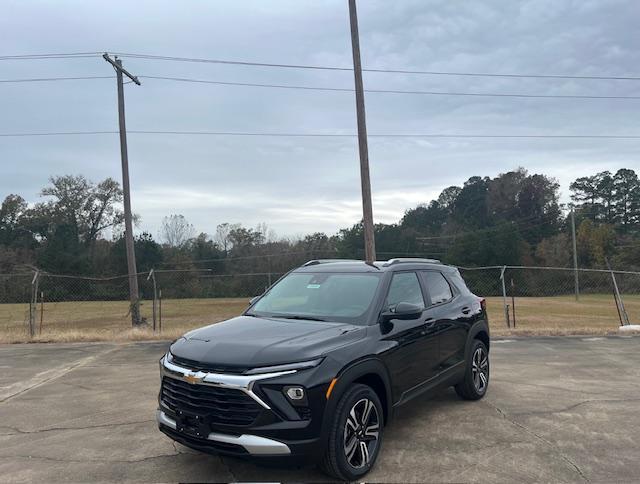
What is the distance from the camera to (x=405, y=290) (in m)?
5.22

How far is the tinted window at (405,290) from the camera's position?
4.95 metres

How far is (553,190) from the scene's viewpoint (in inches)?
3802

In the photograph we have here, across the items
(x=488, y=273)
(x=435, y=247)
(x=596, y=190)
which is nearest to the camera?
(x=488, y=273)

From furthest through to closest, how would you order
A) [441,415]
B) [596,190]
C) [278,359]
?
[596,190], [441,415], [278,359]

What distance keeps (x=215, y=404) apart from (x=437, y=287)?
3.13 meters

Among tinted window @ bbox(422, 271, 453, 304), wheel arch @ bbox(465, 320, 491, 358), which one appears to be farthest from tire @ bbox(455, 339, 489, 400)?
tinted window @ bbox(422, 271, 453, 304)

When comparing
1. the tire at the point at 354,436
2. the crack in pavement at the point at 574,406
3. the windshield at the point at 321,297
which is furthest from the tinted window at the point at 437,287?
the tire at the point at 354,436

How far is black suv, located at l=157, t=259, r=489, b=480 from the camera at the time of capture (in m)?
3.52

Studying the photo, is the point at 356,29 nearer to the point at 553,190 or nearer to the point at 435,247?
the point at 435,247

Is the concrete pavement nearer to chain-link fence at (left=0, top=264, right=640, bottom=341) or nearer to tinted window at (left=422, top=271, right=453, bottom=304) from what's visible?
tinted window at (left=422, top=271, right=453, bottom=304)

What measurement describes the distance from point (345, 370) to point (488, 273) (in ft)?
186

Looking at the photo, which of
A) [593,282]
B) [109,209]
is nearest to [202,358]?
[593,282]

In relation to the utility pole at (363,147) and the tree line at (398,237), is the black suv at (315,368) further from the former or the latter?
the tree line at (398,237)

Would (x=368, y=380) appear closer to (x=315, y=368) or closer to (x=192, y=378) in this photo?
(x=315, y=368)
